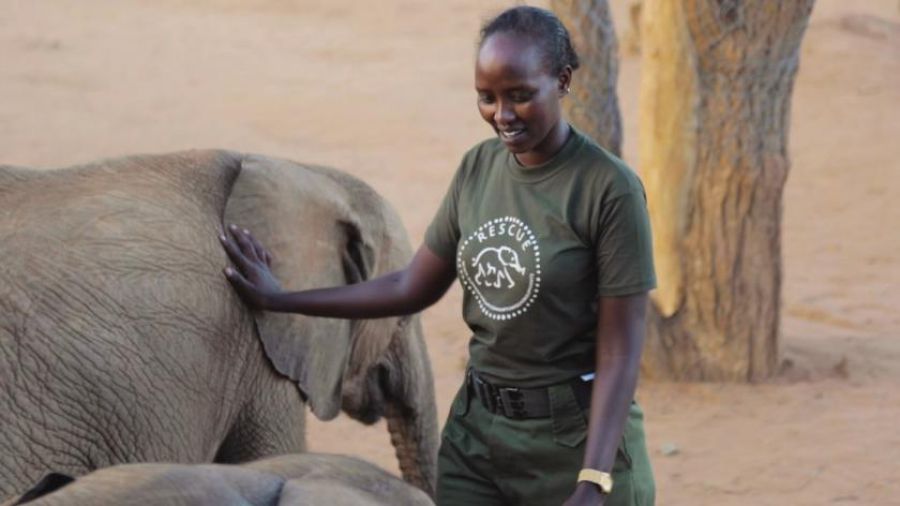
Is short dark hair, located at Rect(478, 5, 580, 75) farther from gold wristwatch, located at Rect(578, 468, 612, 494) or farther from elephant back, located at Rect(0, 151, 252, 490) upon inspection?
elephant back, located at Rect(0, 151, 252, 490)

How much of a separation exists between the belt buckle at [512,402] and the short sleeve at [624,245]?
1.11 ft

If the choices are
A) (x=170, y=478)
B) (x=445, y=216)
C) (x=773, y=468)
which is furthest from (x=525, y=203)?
(x=773, y=468)

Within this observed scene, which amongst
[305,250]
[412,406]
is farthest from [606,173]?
[412,406]

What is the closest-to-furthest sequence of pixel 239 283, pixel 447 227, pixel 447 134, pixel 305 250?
pixel 447 227 < pixel 239 283 < pixel 305 250 < pixel 447 134

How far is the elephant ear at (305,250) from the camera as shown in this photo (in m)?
4.79

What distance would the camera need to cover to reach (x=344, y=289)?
4.18 m

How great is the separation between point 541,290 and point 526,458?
Result: 1.28 ft

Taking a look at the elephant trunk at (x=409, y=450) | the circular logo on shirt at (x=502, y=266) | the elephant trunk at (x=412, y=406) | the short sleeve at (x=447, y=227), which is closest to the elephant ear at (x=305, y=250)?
the elephant trunk at (x=412, y=406)

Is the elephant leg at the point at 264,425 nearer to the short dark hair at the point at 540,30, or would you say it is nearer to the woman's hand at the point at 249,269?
the woman's hand at the point at 249,269

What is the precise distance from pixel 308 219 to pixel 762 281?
3657 mm

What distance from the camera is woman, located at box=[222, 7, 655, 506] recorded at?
3.51m

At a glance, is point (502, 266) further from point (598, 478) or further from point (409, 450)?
point (409, 450)

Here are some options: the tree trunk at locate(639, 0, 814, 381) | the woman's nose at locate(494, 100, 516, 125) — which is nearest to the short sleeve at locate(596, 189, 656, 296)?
the woman's nose at locate(494, 100, 516, 125)

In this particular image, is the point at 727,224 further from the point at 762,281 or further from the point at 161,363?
the point at 161,363
